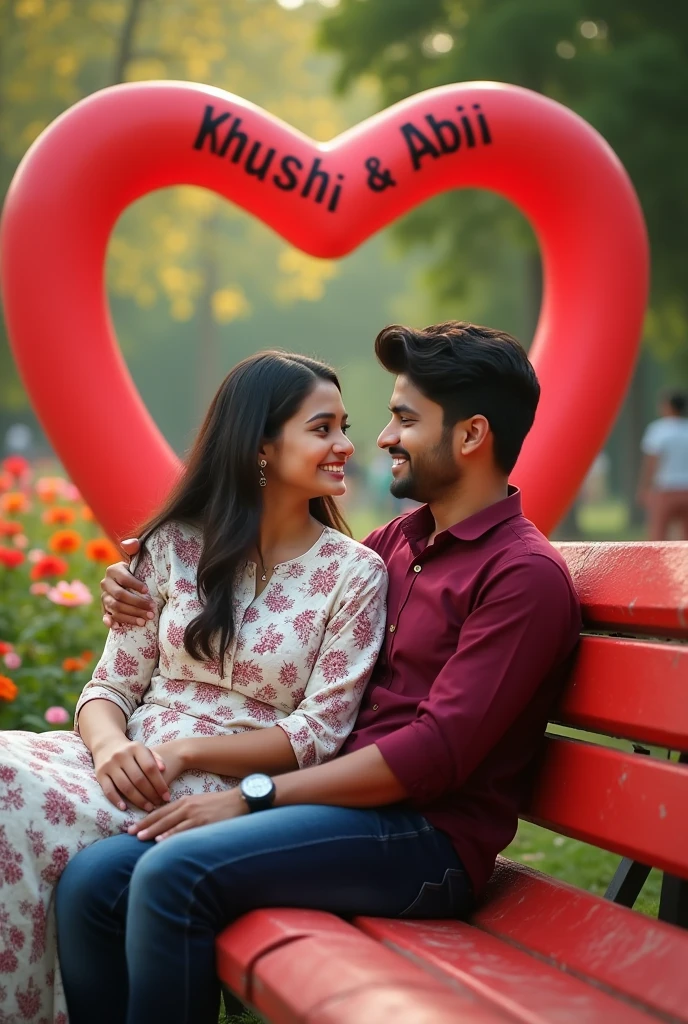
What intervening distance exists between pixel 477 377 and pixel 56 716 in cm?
229

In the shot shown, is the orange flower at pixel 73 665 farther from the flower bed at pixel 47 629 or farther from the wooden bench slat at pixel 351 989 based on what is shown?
the wooden bench slat at pixel 351 989

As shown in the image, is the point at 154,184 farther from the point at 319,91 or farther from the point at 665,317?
the point at 319,91

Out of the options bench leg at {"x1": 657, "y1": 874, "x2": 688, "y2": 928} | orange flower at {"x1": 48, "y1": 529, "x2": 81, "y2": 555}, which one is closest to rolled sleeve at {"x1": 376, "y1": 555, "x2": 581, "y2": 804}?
bench leg at {"x1": 657, "y1": 874, "x2": 688, "y2": 928}

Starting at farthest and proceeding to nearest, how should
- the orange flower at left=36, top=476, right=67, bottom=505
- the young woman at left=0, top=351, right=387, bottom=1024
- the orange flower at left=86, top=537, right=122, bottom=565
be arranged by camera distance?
the orange flower at left=36, top=476, right=67, bottom=505, the orange flower at left=86, top=537, right=122, bottom=565, the young woman at left=0, top=351, right=387, bottom=1024

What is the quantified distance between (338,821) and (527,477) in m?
2.30

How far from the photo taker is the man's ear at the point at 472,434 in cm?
284

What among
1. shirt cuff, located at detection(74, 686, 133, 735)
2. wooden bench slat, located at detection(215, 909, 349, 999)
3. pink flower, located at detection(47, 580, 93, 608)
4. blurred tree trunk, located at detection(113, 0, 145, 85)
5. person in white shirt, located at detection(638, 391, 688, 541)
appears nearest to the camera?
wooden bench slat, located at detection(215, 909, 349, 999)

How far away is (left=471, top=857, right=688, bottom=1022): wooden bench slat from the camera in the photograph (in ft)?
6.90

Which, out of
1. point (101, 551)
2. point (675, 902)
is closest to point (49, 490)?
point (101, 551)

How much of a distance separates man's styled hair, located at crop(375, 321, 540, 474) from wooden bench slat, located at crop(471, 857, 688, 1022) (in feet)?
3.15

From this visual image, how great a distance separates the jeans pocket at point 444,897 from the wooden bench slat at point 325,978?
0.22 m

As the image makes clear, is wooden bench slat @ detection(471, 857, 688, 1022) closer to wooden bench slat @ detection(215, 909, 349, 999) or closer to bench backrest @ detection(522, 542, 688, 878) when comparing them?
bench backrest @ detection(522, 542, 688, 878)

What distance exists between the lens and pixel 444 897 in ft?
8.48

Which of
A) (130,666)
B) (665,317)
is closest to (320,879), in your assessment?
(130,666)
